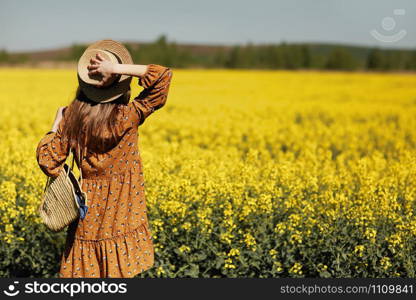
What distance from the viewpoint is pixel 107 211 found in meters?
3.24

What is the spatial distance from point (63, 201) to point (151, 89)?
833mm

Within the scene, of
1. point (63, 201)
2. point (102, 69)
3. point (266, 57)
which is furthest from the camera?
point (266, 57)

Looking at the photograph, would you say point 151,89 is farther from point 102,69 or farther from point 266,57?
point 266,57

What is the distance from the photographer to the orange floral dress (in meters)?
3.19

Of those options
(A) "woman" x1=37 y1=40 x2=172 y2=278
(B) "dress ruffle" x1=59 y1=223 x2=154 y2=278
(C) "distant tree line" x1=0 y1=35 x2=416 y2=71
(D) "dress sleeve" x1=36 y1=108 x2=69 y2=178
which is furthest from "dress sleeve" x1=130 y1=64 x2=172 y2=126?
(C) "distant tree line" x1=0 y1=35 x2=416 y2=71

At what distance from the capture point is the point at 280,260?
14.3ft

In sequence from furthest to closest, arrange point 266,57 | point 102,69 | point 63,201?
point 266,57 → point 63,201 → point 102,69

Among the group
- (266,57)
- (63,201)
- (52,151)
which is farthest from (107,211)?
(266,57)

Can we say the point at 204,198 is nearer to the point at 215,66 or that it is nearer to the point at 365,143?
the point at 365,143

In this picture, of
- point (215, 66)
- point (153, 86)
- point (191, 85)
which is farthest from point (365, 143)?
point (215, 66)

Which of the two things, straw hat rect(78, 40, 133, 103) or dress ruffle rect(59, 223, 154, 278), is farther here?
dress ruffle rect(59, 223, 154, 278)

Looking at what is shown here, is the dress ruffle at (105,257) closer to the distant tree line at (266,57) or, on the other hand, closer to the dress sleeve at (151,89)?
the dress sleeve at (151,89)

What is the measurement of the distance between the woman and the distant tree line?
1512 inches

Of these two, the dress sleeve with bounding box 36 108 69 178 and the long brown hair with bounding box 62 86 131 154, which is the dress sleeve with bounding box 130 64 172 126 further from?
the dress sleeve with bounding box 36 108 69 178
